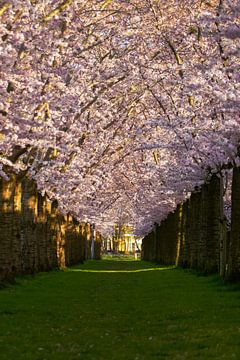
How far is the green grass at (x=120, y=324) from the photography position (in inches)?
534

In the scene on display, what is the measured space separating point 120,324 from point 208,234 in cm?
2251

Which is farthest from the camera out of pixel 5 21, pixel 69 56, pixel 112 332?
pixel 69 56

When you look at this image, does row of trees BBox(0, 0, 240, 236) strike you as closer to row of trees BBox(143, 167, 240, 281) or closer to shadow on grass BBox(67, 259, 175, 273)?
row of trees BBox(143, 167, 240, 281)

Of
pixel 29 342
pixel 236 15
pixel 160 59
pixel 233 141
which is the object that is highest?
pixel 160 59

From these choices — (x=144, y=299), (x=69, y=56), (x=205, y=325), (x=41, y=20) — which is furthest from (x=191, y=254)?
(x=205, y=325)

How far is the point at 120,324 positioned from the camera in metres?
18.4

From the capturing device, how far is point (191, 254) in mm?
49875

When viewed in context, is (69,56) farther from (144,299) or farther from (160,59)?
(160,59)

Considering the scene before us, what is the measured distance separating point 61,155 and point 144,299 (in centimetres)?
2003

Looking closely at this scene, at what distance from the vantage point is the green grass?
44.5 feet

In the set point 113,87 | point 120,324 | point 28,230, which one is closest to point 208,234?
point 28,230

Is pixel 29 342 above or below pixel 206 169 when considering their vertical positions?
below

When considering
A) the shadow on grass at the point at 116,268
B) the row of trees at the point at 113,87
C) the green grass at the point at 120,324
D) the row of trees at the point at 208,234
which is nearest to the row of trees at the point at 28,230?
the row of trees at the point at 113,87

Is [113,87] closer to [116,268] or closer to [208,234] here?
[208,234]
